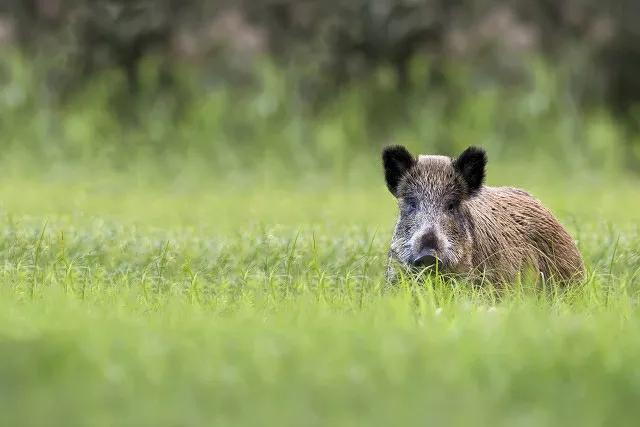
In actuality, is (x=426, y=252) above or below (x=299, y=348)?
above

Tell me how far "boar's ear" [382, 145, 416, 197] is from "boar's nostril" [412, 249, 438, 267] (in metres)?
0.80

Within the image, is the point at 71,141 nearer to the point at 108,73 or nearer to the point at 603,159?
the point at 108,73

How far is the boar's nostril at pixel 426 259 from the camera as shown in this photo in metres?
7.59

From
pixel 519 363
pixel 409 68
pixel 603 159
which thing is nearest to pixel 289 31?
pixel 409 68

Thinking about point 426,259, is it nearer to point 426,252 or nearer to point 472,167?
point 426,252

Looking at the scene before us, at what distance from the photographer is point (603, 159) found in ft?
52.8

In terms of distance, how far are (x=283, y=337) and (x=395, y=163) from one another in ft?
8.23

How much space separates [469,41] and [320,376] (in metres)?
12.1

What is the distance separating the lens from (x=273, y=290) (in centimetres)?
772

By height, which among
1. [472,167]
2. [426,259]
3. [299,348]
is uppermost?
[472,167]

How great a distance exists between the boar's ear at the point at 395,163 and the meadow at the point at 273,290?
64 centimetres

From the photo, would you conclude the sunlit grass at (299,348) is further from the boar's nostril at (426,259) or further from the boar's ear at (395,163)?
the boar's ear at (395,163)

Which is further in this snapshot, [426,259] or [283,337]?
[426,259]

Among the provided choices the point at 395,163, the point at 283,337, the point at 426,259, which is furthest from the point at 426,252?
the point at 283,337
